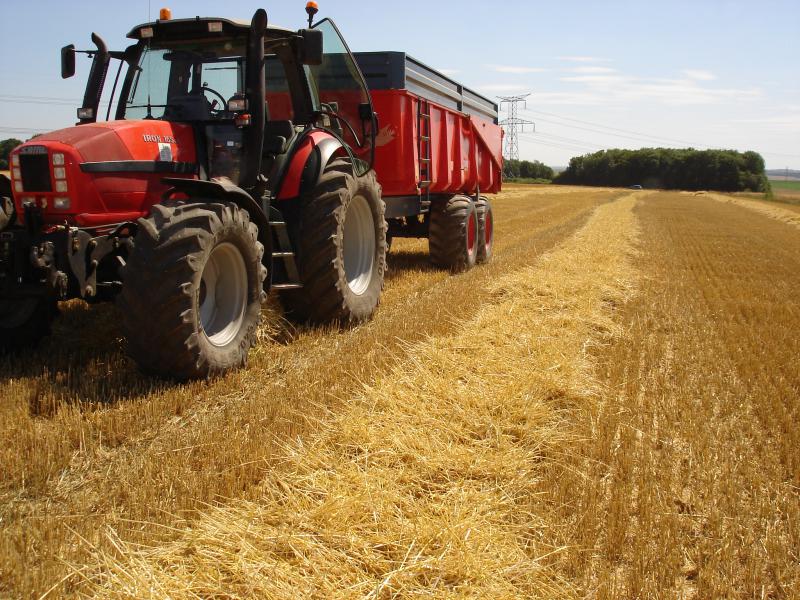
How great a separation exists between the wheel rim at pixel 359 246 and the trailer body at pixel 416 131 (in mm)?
1356

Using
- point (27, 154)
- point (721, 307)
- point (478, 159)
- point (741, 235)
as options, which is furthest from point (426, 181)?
point (741, 235)

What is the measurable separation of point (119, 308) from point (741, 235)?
57.4 ft

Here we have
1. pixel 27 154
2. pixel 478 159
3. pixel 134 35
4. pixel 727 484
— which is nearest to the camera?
pixel 727 484

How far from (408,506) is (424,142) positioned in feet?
18.9

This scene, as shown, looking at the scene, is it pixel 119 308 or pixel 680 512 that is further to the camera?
pixel 119 308

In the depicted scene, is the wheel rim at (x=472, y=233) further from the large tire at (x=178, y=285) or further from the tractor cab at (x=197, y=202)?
the large tire at (x=178, y=285)

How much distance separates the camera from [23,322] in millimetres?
4473

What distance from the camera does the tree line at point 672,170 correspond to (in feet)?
253

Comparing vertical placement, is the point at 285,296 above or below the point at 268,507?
above

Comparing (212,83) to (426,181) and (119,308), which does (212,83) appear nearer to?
(119,308)

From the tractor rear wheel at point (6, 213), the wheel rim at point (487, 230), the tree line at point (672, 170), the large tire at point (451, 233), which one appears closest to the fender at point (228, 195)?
the tractor rear wheel at point (6, 213)

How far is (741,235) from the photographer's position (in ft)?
59.2

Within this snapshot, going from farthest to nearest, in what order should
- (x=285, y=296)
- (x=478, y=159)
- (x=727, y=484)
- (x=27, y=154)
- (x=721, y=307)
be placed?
(x=478, y=159)
(x=721, y=307)
(x=285, y=296)
(x=27, y=154)
(x=727, y=484)

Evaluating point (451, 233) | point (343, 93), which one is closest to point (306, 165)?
point (343, 93)
